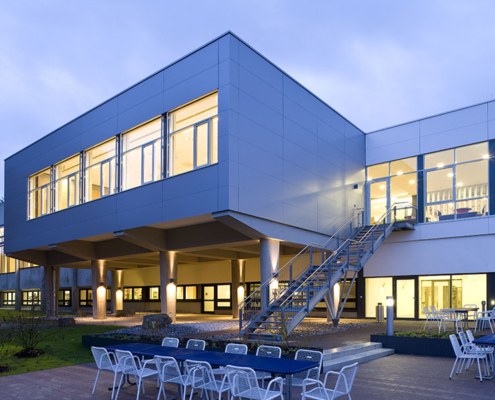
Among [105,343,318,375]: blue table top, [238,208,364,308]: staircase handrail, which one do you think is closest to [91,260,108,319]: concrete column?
[238,208,364,308]: staircase handrail

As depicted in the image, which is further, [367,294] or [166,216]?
[367,294]

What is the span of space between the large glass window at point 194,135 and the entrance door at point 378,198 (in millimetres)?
10398

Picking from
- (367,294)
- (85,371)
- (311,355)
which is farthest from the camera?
(367,294)

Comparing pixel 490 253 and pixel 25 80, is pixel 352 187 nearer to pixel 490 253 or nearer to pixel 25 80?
pixel 490 253

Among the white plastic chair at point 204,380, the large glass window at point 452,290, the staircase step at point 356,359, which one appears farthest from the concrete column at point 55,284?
the white plastic chair at point 204,380

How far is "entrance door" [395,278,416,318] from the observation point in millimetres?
21531

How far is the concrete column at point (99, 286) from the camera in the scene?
83.9ft

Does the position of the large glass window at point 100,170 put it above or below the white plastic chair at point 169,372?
above

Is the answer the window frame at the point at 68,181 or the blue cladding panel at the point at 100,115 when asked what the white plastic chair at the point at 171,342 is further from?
the window frame at the point at 68,181

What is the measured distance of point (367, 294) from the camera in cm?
2323

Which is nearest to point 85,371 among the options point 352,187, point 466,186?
point 352,187

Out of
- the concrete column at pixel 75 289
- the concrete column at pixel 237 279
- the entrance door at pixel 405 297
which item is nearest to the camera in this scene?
the entrance door at pixel 405 297

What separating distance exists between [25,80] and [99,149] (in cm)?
19900

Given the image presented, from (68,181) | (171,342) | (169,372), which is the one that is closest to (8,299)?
(68,181)
